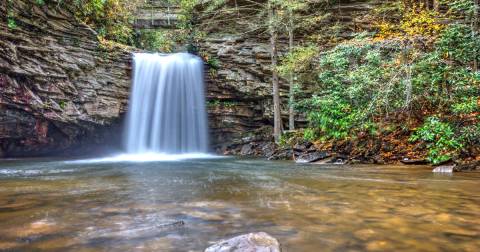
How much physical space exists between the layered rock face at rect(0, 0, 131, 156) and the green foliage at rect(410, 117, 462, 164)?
12.2m

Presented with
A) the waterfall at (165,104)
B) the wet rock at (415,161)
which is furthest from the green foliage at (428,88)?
the waterfall at (165,104)

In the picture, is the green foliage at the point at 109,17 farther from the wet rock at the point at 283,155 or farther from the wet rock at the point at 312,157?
the wet rock at the point at 312,157

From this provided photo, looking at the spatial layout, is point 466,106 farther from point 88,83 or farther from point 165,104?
point 88,83

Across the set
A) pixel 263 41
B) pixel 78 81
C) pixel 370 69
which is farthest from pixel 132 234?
pixel 263 41

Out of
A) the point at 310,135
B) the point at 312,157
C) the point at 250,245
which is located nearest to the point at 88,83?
the point at 310,135

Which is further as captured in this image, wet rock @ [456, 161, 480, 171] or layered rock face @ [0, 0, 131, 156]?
layered rock face @ [0, 0, 131, 156]

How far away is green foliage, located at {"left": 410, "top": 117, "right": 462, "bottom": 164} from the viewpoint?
27.0 ft

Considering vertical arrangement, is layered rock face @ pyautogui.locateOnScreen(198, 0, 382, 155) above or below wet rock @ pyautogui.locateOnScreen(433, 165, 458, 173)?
above

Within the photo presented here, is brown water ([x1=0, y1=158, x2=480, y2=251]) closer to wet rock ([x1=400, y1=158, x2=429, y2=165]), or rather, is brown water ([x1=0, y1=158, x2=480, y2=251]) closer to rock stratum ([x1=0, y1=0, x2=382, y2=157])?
wet rock ([x1=400, y1=158, x2=429, y2=165])

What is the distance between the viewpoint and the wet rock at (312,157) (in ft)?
34.6

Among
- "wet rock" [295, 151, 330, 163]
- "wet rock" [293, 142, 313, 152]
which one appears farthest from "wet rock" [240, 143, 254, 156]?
"wet rock" [295, 151, 330, 163]

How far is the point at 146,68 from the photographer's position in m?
16.3

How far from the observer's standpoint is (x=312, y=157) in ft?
35.0

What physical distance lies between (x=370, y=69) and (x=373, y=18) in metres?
5.01
